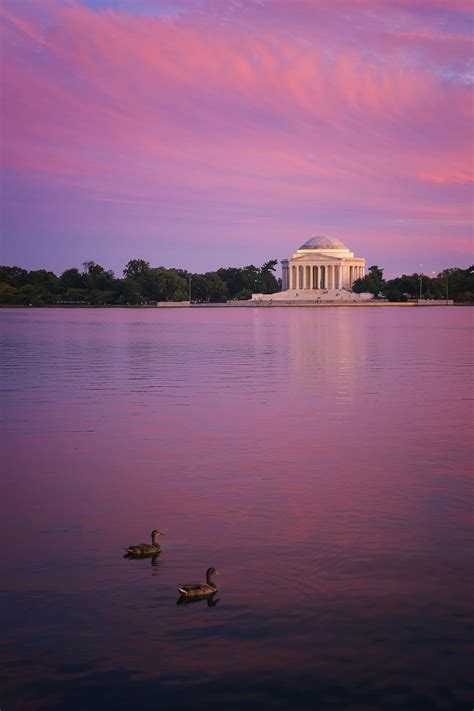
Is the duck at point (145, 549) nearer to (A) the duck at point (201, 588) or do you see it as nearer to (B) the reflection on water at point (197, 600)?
(A) the duck at point (201, 588)

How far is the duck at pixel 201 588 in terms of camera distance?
10406 mm

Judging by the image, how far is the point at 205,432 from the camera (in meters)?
22.4

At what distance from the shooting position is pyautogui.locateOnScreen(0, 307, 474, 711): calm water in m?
8.75

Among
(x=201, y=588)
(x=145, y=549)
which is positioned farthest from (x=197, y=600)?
(x=145, y=549)

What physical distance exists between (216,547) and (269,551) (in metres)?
0.73

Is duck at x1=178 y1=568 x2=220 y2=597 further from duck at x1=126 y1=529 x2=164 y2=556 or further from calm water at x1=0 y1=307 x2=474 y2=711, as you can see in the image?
duck at x1=126 y1=529 x2=164 y2=556

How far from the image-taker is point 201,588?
34.3 feet

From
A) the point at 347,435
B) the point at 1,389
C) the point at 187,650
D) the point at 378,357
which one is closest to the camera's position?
the point at 187,650

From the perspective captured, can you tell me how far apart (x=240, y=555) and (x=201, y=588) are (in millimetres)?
1737

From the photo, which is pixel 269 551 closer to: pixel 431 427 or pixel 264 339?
pixel 431 427

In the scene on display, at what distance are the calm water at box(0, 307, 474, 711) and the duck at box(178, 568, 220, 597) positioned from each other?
17 centimetres

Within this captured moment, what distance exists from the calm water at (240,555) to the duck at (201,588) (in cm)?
17

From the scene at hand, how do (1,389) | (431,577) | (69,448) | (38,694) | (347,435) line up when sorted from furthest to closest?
(1,389) → (347,435) → (69,448) → (431,577) → (38,694)

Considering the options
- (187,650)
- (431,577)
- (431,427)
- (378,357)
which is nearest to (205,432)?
(431,427)
